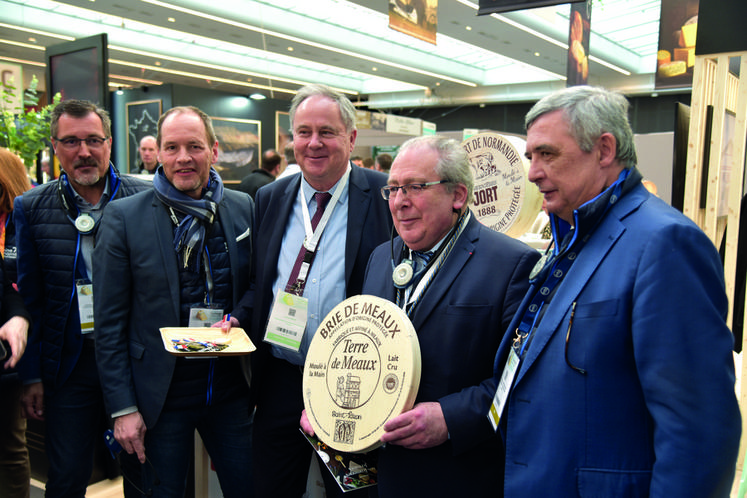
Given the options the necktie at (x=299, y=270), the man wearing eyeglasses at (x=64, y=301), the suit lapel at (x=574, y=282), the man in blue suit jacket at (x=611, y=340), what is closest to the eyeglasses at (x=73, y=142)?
the man wearing eyeglasses at (x=64, y=301)

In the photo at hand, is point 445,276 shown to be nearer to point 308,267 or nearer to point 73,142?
point 308,267

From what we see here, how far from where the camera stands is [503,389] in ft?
4.54

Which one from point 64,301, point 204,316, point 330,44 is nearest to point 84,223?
point 64,301

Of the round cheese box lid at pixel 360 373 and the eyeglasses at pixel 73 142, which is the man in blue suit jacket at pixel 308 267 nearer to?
the round cheese box lid at pixel 360 373

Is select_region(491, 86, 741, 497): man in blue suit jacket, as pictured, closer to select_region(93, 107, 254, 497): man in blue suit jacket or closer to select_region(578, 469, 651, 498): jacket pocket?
select_region(578, 469, 651, 498): jacket pocket

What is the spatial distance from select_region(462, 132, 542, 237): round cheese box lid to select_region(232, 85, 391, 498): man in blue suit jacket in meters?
0.65

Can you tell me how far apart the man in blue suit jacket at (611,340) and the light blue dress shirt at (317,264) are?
75 cm

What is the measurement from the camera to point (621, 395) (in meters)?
1.15

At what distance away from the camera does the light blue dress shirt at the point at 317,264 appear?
1967 millimetres

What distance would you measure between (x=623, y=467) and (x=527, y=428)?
8.5 inches

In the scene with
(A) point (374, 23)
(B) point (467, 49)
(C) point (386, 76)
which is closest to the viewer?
(A) point (374, 23)

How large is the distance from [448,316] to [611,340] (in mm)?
474

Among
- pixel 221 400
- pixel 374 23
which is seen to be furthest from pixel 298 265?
pixel 374 23

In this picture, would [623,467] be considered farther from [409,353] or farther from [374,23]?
[374,23]
